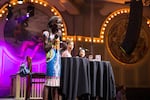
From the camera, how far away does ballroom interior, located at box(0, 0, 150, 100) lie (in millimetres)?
7543

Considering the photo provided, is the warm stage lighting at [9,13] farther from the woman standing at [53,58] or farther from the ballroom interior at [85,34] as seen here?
the woman standing at [53,58]

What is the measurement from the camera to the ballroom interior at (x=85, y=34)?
754cm

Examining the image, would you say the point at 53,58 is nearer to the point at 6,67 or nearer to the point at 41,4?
the point at 6,67

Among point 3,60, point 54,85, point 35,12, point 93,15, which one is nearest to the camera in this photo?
point 54,85

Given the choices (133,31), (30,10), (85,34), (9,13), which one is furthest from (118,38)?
(9,13)

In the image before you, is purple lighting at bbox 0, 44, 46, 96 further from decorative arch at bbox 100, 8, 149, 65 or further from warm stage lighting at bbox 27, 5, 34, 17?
decorative arch at bbox 100, 8, 149, 65

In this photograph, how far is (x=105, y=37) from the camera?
868cm

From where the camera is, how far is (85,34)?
27.8 ft

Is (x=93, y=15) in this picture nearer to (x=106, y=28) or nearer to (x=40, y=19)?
(x=106, y=28)

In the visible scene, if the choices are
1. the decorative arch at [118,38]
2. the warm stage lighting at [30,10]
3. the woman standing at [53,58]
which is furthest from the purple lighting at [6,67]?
the woman standing at [53,58]

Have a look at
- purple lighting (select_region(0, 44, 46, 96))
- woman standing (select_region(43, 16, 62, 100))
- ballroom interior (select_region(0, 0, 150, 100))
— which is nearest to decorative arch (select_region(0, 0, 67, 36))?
ballroom interior (select_region(0, 0, 150, 100))

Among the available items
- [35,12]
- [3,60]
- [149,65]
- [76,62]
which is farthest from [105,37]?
[76,62]

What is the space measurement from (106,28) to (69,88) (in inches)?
223

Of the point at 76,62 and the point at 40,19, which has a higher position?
the point at 40,19
